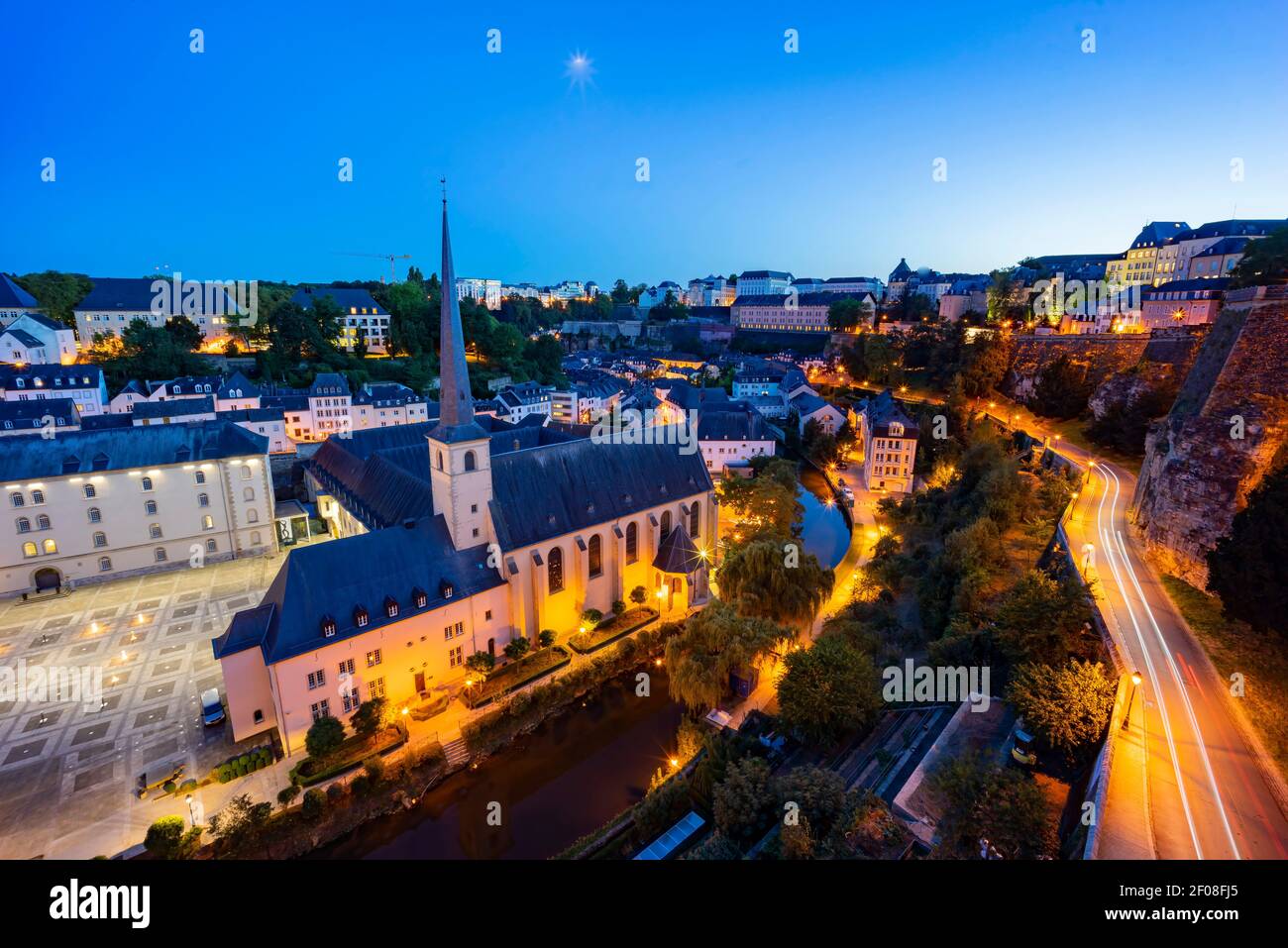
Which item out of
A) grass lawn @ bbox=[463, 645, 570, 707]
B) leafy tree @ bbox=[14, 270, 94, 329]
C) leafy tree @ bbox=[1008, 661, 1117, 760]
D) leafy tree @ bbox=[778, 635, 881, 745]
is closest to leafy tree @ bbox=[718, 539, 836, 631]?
leafy tree @ bbox=[778, 635, 881, 745]

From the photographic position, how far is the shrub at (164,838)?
1698 centimetres

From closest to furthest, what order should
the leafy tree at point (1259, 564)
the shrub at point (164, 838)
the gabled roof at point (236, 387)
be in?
the shrub at point (164, 838)
the leafy tree at point (1259, 564)
the gabled roof at point (236, 387)

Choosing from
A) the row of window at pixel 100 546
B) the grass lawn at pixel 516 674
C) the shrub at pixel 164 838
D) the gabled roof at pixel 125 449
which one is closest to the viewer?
the shrub at pixel 164 838

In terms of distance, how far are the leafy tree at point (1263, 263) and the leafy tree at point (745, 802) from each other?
5208 cm

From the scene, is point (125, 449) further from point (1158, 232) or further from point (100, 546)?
point (1158, 232)

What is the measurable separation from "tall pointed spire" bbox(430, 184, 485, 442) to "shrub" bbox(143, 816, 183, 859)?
15.3 metres

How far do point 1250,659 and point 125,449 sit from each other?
170 feet

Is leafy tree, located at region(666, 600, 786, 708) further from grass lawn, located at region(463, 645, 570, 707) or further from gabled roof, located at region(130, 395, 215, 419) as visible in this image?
gabled roof, located at region(130, 395, 215, 419)

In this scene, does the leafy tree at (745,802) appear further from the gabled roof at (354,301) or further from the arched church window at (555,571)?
the gabled roof at (354,301)

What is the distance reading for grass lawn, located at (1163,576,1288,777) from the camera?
1594 cm

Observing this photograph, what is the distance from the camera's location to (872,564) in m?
34.0

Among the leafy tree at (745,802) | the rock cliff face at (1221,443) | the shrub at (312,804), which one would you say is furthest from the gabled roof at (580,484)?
the rock cliff face at (1221,443)

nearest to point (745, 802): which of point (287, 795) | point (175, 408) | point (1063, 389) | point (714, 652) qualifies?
point (714, 652)
